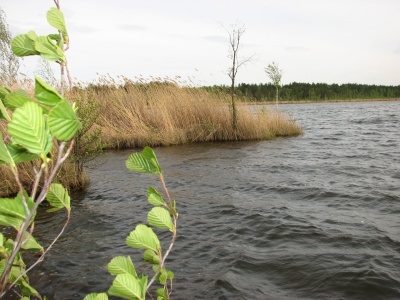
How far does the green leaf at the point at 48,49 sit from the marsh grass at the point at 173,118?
33.9 ft

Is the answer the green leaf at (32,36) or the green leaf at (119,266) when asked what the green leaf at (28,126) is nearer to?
the green leaf at (32,36)

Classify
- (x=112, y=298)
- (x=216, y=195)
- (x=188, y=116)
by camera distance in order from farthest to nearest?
1. (x=188, y=116)
2. (x=216, y=195)
3. (x=112, y=298)

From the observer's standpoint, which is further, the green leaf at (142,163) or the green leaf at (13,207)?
the green leaf at (142,163)

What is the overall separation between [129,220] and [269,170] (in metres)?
3.70

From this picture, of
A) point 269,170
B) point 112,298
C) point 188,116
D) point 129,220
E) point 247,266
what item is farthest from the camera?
point 188,116

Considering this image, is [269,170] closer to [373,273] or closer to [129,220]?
[129,220]

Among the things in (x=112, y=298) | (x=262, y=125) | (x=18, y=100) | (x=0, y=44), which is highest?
(x=0, y=44)

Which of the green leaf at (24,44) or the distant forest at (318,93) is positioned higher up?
the distant forest at (318,93)

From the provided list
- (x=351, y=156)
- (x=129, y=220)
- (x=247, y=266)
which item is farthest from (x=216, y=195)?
(x=351, y=156)

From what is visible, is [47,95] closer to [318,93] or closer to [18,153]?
[18,153]

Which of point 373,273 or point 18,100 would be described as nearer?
point 18,100

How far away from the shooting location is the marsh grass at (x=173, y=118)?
11352 millimetres

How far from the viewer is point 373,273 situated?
296cm

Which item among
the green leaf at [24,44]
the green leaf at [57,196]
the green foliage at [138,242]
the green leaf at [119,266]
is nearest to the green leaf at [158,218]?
the green foliage at [138,242]
